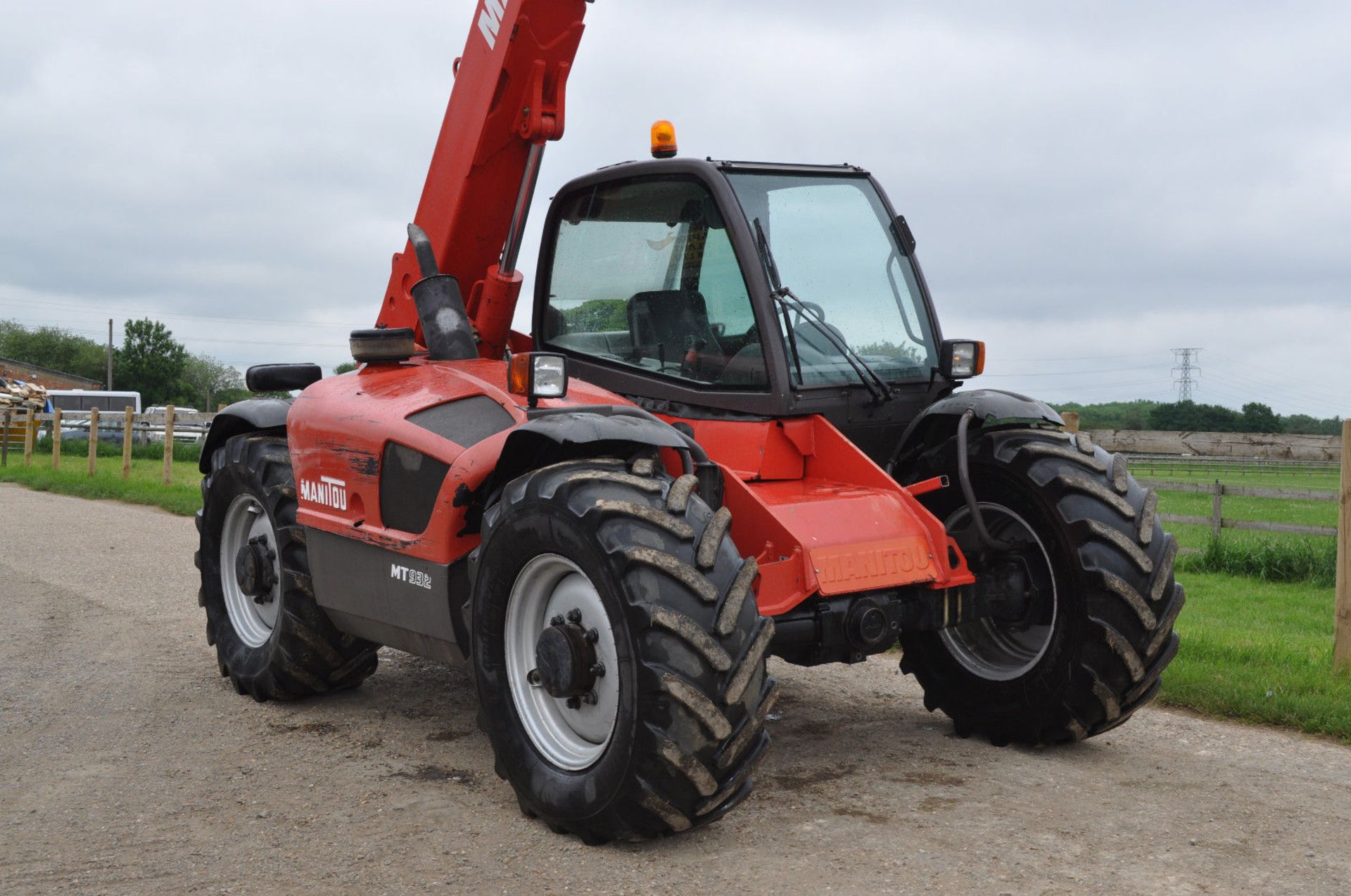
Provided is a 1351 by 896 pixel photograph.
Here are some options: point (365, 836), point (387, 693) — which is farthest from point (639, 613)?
point (387, 693)

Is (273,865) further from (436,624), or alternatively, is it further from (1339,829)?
(1339,829)

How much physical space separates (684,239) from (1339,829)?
10.9ft

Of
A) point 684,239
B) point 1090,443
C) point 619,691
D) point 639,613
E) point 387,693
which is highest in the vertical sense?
point 684,239

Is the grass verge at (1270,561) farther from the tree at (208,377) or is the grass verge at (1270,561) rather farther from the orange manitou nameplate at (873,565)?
the tree at (208,377)

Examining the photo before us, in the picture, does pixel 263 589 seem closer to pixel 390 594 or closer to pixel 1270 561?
pixel 390 594

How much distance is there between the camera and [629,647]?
13.2ft

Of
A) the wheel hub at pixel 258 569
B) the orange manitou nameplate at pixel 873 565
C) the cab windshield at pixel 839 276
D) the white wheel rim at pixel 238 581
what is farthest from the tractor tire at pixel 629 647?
the white wheel rim at pixel 238 581

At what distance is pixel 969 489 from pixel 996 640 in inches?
38.7

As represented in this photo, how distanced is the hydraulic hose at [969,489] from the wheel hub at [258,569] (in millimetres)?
3454

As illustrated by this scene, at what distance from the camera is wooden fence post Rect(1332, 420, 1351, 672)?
7074 mm

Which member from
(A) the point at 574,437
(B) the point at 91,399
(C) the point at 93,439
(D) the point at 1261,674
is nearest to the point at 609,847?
(A) the point at 574,437

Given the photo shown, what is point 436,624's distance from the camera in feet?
16.8

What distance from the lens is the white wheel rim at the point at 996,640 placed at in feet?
18.0

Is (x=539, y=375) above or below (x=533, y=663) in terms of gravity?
above
